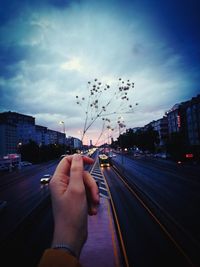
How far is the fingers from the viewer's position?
207 centimetres

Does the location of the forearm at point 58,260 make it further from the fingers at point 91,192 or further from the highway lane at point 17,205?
the highway lane at point 17,205

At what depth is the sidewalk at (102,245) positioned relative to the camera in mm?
12287

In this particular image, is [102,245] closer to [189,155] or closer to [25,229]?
[25,229]

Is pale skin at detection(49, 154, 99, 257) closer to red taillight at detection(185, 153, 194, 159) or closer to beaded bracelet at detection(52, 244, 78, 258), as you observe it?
beaded bracelet at detection(52, 244, 78, 258)

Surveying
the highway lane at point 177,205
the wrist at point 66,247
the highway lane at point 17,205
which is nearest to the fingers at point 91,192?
the wrist at point 66,247

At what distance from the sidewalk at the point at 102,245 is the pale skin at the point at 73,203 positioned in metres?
12.0

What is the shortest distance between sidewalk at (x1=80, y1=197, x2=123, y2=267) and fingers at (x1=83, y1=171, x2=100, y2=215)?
11.9m

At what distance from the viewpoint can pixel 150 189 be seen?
31203 millimetres

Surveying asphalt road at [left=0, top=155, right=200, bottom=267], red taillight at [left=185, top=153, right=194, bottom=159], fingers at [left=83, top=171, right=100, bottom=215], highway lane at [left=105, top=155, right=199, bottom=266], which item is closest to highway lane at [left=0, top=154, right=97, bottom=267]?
asphalt road at [left=0, top=155, right=200, bottom=267]

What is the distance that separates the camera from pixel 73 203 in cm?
194

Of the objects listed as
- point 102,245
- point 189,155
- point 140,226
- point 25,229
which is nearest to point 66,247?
point 102,245

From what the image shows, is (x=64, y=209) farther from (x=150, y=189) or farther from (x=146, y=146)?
(x=146, y=146)

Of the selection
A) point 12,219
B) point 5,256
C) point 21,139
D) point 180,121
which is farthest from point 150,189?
point 21,139

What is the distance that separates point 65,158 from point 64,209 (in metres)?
0.58
